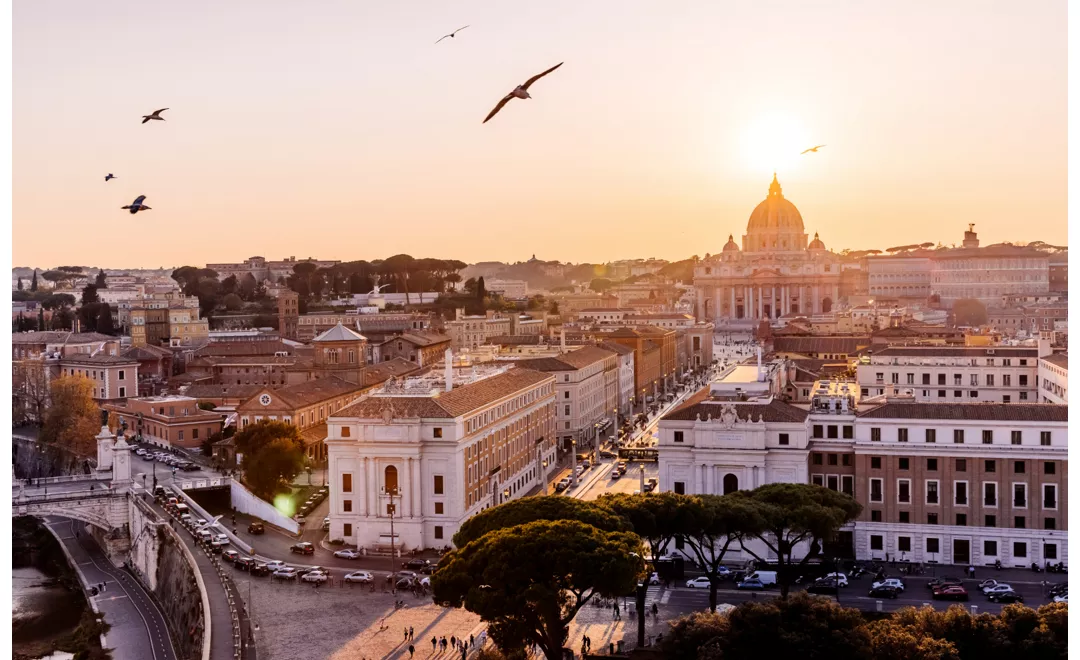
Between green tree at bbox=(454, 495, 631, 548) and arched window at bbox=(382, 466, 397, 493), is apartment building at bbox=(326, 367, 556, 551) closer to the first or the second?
arched window at bbox=(382, 466, 397, 493)

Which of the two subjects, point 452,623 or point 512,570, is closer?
point 512,570

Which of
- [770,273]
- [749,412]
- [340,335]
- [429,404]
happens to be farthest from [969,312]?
[429,404]

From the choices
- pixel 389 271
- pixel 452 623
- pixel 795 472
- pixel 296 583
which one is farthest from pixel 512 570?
pixel 389 271

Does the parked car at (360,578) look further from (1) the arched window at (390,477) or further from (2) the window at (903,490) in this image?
(2) the window at (903,490)

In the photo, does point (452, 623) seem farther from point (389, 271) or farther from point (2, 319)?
point (389, 271)

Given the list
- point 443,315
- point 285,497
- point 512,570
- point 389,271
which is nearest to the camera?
point 512,570

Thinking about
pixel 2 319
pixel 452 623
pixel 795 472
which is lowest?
pixel 452 623
